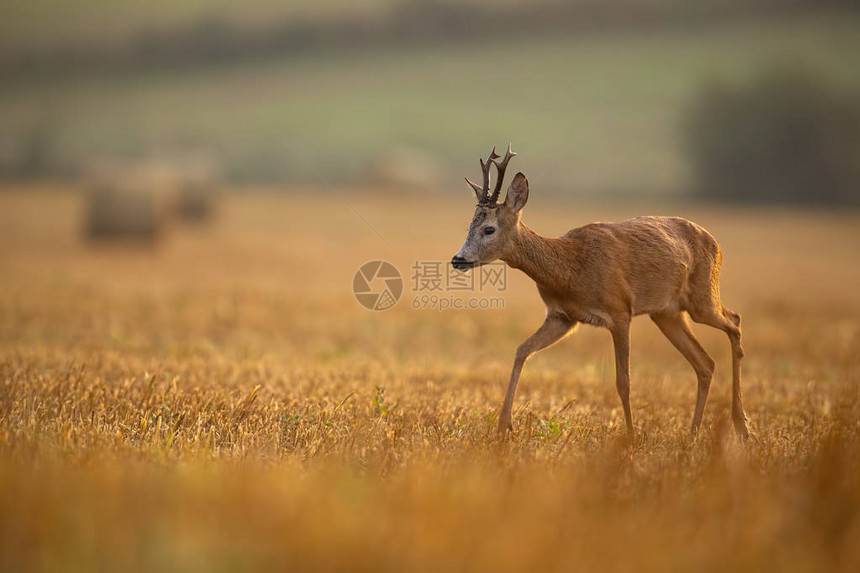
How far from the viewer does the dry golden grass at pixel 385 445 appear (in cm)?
362

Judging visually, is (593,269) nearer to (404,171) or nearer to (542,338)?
(542,338)

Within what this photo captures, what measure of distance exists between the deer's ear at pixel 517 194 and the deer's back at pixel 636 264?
609 mm

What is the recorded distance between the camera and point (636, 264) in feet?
24.8

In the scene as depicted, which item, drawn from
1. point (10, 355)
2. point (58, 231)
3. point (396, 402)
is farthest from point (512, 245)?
point (58, 231)

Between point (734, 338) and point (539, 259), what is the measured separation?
2.50m

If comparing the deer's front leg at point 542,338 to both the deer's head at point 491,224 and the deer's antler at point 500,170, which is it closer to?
the deer's head at point 491,224

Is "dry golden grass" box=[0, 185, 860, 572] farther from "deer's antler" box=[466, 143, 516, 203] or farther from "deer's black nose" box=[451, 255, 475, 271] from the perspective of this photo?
"deer's antler" box=[466, 143, 516, 203]

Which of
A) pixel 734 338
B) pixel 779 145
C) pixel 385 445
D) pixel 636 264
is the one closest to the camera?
pixel 385 445

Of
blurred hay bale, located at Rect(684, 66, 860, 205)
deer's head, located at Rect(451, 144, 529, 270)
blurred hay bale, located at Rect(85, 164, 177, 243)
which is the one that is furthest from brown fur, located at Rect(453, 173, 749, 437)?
blurred hay bale, located at Rect(684, 66, 860, 205)

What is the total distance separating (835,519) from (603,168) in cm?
5643

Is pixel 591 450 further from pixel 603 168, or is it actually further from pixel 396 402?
pixel 603 168

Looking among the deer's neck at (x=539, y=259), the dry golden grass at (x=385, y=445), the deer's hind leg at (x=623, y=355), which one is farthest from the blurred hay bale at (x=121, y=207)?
the deer's hind leg at (x=623, y=355)

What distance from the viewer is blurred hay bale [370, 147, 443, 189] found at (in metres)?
66.2

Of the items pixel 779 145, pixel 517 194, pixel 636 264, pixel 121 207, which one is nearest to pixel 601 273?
pixel 636 264
